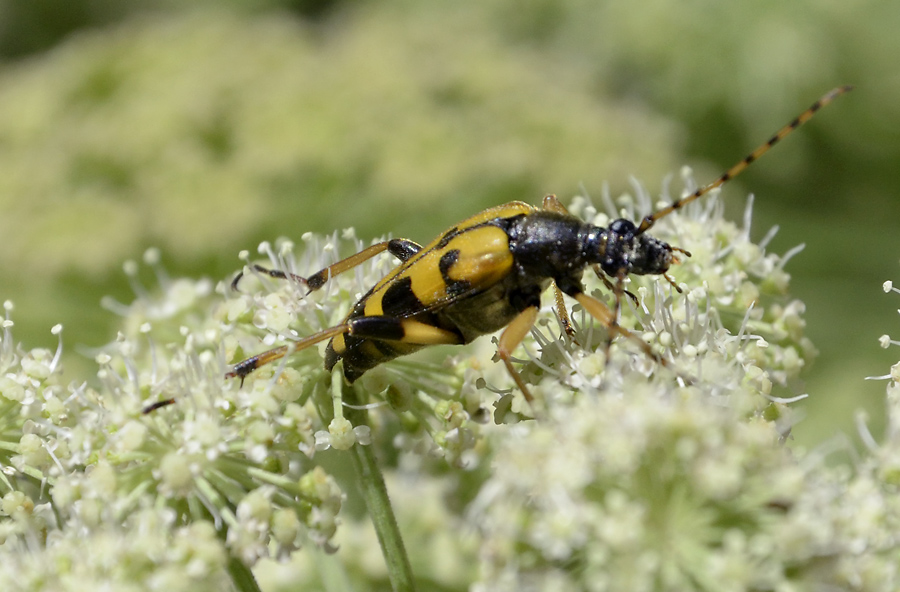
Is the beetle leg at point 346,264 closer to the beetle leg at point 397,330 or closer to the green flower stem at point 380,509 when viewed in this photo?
the beetle leg at point 397,330

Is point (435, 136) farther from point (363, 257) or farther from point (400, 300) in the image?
point (400, 300)

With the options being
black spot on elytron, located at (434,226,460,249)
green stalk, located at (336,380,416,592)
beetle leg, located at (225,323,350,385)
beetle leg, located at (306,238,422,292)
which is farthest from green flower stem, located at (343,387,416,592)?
black spot on elytron, located at (434,226,460,249)

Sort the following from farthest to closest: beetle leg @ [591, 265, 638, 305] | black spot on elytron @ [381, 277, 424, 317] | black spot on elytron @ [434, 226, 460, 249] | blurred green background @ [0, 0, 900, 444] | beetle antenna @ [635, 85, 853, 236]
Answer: blurred green background @ [0, 0, 900, 444], black spot on elytron @ [434, 226, 460, 249], black spot on elytron @ [381, 277, 424, 317], beetle leg @ [591, 265, 638, 305], beetle antenna @ [635, 85, 853, 236]

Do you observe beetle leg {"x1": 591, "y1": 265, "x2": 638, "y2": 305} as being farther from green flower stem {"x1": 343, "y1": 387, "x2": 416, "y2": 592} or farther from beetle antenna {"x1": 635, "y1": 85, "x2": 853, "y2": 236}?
green flower stem {"x1": 343, "y1": 387, "x2": 416, "y2": 592}

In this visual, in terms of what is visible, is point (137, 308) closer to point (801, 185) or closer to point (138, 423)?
point (138, 423)

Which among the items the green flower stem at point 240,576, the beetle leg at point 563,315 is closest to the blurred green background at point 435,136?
the beetle leg at point 563,315

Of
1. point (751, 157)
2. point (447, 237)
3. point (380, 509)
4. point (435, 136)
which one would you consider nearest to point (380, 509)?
point (380, 509)

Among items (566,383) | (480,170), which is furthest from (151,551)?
(480,170)
